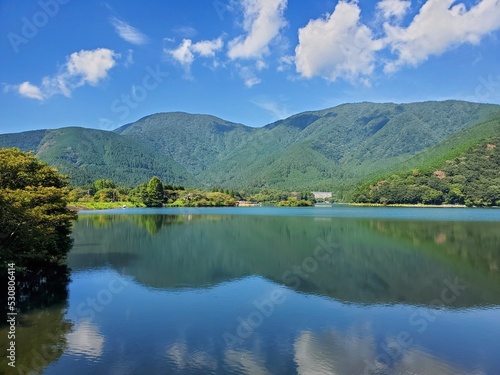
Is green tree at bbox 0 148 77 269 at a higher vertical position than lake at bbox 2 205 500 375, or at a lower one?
higher

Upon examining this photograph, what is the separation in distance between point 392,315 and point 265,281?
8.62 meters

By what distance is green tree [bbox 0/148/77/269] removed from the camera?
18.2m

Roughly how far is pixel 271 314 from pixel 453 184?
456 feet

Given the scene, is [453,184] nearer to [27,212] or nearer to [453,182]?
[453,182]

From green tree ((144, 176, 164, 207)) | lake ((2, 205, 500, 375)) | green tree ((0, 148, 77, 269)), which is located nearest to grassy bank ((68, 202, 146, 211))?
green tree ((144, 176, 164, 207))

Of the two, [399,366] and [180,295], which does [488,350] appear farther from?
[180,295]

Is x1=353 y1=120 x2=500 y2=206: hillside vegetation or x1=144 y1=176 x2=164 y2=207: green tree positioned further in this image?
x1=353 y1=120 x2=500 y2=206: hillside vegetation

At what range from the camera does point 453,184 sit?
13638 cm

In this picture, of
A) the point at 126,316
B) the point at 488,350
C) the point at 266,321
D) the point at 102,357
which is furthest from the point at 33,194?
the point at 488,350

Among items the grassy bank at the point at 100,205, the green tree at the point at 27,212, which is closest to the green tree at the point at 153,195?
the grassy bank at the point at 100,205

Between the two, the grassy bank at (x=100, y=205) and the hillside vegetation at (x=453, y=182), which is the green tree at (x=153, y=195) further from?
the hillside vegetation at (x=453, y=182)

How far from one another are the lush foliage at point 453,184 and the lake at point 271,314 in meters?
111

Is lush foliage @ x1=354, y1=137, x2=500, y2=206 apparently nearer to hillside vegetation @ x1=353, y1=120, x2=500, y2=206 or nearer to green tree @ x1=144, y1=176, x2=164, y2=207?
hillside vegetation @ x1=353, y1=120, x2=500, y2=206

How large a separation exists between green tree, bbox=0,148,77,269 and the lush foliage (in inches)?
5220
